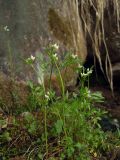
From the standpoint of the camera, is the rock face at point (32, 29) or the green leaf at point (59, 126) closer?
the green leaf at point (59, 126)

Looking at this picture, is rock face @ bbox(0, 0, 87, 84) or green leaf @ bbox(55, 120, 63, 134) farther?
rock face @ bbox(0, 0, 87, 84)

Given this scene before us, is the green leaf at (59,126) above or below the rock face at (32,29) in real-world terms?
below

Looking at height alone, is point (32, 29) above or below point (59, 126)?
above

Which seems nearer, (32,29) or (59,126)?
(59,126)

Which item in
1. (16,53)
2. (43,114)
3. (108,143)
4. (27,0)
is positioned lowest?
(108,143)

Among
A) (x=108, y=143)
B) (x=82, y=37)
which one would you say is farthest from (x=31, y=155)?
(x=82, y=37)

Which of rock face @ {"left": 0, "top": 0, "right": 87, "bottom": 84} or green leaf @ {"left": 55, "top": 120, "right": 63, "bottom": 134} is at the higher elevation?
rock face @ {"left": 0, "top": 0, "right": 87, "bottom": 84}

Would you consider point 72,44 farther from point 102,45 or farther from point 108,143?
point 108,143

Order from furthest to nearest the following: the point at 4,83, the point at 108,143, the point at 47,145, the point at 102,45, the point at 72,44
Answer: the point at 102,45 < the point at 72,44 < the point at 4,83 < the point at 108,143 < the point at 47,145
